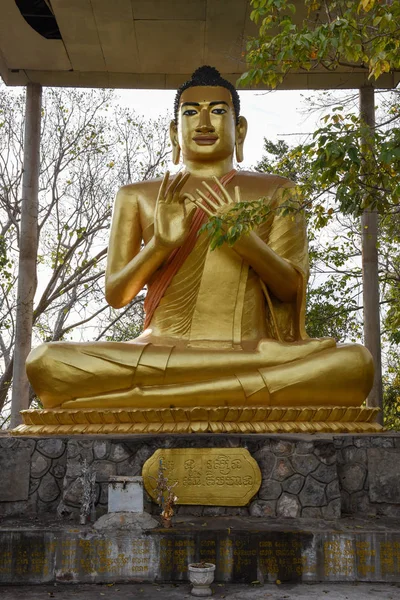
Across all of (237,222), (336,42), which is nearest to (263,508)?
(237,222)

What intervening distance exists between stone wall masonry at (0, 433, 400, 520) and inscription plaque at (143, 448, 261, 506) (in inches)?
2.0

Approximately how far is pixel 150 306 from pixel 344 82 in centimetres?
364

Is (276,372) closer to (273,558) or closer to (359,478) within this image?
(359,478)

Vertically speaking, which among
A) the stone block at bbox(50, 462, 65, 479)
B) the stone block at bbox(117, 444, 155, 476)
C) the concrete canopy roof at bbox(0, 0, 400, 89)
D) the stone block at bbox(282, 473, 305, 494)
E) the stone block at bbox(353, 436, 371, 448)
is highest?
the concrete canopy roof at bbox(0, 0, 400, 89)

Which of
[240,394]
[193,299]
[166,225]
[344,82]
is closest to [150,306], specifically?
[193,299]

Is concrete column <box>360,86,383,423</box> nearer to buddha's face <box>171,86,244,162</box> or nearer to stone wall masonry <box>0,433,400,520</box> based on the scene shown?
buddha's face <box>171,86,244,162</box>

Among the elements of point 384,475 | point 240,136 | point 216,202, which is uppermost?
point 240,136

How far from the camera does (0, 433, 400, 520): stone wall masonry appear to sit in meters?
4.40

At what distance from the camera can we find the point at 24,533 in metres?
3.86

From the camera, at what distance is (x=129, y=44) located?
802 cm

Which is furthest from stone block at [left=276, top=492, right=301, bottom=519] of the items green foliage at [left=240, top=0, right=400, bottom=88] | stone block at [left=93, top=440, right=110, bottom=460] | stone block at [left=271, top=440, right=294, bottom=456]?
green foliage at [left=240, top=0, right=400, bottom=88]

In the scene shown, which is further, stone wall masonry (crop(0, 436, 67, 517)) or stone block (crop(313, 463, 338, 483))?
stone wall masonry (crop(0, 436, 67, 517))

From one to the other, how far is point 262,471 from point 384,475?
2.66 ft

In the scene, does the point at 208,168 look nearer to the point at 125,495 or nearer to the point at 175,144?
the point at 175,144
